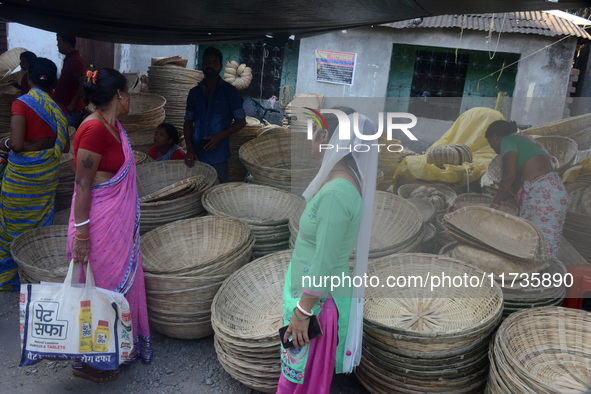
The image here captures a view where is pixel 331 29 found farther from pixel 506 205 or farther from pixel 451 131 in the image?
pixel 506 205

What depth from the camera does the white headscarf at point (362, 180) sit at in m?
1.69

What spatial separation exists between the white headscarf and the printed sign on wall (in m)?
6.52

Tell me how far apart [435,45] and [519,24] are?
130cm

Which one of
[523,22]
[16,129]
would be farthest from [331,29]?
[523,22]

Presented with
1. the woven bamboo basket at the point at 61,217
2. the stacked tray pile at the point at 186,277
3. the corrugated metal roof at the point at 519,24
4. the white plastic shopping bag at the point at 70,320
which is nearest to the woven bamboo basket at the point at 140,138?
the woven bamboo basket at the point at 61,217

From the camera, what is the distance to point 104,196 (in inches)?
91.6

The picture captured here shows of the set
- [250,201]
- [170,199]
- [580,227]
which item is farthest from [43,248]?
[580,227]

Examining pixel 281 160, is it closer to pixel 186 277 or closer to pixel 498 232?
pixel 186 277

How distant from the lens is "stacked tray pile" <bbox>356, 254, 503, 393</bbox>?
82.2 inches

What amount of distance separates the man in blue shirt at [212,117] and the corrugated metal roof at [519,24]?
3.96m

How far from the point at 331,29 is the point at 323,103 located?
11.9 feet

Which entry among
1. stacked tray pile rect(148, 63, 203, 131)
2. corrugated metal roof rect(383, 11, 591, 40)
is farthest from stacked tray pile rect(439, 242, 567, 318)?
corrugated metal roof rect(383, 11, 591, 40)

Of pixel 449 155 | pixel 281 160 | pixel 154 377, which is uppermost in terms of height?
pixel 449 155

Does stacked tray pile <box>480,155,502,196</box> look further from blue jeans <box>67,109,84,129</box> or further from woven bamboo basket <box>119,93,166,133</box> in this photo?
blue jeans <box>67,109,84,129</box>
